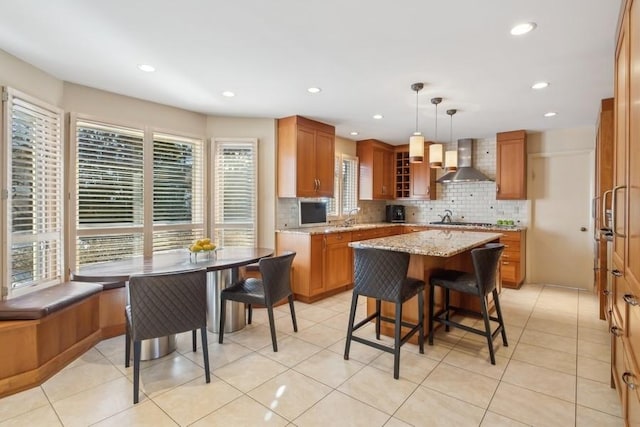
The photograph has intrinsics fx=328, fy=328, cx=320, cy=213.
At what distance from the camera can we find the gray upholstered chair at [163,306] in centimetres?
215

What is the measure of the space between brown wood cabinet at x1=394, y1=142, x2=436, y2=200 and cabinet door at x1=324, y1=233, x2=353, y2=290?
6.92 ft

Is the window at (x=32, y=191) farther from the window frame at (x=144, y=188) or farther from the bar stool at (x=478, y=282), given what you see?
the bar stool at (x=478, y=282)

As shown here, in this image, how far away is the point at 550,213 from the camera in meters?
5.11

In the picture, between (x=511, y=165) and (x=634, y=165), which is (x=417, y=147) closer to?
(x=634, y=165)

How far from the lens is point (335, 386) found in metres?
2.28

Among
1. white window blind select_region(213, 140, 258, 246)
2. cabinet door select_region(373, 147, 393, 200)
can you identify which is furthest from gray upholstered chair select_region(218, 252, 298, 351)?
cabinet door select_region(373, 147, 393, 200)

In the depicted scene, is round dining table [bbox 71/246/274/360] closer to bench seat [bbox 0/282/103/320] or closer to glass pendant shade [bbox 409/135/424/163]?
bench seat [bbox 0/282/103/320]

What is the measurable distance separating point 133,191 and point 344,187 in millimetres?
3330

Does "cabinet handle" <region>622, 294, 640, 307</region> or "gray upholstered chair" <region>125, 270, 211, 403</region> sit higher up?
"cabinet handle" <region>622, 294, 640, 307</region>

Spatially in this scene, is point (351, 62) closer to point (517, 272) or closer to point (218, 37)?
point (218, 37)

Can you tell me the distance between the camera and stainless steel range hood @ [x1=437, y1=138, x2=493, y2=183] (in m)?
5.30

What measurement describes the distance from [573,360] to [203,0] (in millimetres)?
3717

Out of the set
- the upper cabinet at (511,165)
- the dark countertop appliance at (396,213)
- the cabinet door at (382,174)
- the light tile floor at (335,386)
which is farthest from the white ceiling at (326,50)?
the dark countertop appliance at (396,213)

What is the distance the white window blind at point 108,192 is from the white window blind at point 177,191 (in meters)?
0.20
